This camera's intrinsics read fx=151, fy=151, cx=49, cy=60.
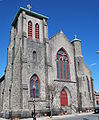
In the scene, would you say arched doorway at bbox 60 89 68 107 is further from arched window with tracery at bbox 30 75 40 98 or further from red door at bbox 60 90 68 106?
arched window with tracery at bbox 30 75 40 98

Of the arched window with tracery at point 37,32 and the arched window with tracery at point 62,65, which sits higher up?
the arched window with tracery at point 37,32

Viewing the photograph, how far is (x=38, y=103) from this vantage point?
1062 inches

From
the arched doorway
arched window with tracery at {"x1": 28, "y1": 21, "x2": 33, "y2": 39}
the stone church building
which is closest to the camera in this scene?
the stone church building

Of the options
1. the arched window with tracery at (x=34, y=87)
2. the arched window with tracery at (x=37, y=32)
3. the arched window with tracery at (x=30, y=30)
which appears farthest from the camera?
the arched window with tracery at (x=37, y=32)

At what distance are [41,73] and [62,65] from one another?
5.87 meters

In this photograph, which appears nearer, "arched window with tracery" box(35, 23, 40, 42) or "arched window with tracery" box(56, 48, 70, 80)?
"arched window with tracery" box(56, 48, 70, 80)

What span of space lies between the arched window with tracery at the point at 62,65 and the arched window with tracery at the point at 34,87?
16.6ft

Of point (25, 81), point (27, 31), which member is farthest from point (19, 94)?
point (27, 31)

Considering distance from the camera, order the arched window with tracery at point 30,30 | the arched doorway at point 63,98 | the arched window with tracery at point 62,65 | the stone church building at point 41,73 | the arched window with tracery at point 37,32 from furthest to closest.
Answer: the arched window with tracery at point 37,32 → the arched window with tracery at point 62,65 → the arched window with tracery at point 30,30 → the arched doorway at point 63,98 → the stone church building at point 41,73

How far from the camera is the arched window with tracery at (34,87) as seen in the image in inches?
1072

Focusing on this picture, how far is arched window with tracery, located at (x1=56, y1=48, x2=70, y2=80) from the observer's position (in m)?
31.8

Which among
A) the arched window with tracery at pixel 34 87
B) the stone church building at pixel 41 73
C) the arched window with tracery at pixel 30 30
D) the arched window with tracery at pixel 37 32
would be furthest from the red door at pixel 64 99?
the arched window with tracery at pixel 30 30

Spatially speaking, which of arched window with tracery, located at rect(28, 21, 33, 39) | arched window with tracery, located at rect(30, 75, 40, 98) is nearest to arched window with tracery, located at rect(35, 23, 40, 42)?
arched window with tracery, located at rect(28, 21, 33, 39)

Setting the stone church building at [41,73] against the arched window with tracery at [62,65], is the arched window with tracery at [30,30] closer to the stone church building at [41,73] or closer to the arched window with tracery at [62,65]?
the stone church building at [41,73]
